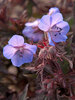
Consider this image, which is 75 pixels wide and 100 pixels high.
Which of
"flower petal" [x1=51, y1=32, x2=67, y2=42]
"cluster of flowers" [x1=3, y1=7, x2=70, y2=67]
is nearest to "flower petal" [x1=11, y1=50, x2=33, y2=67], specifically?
"cluster of flowers" [x1=3, y1=7, x2=70, y2=67]

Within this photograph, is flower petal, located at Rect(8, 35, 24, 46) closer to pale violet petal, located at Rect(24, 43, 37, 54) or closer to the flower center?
pale violet petal, located at Rect(24, 43, 37, 54)

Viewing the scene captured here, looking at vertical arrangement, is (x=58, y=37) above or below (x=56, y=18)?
below

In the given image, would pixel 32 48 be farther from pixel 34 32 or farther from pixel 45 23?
pixel 34 32

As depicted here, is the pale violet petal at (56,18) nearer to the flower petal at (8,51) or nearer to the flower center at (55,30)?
the flower center at (55,30)

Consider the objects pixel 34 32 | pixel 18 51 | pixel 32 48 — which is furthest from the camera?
pixel 34 32

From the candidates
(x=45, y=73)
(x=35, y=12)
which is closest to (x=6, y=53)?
(x=45, y=73)

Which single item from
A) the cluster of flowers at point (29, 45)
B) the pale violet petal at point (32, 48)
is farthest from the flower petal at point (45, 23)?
the pale violet petal at point (32, 48)

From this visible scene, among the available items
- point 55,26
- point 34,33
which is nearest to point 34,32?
point 34,33

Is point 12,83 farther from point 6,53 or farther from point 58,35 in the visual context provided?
point 58,35
